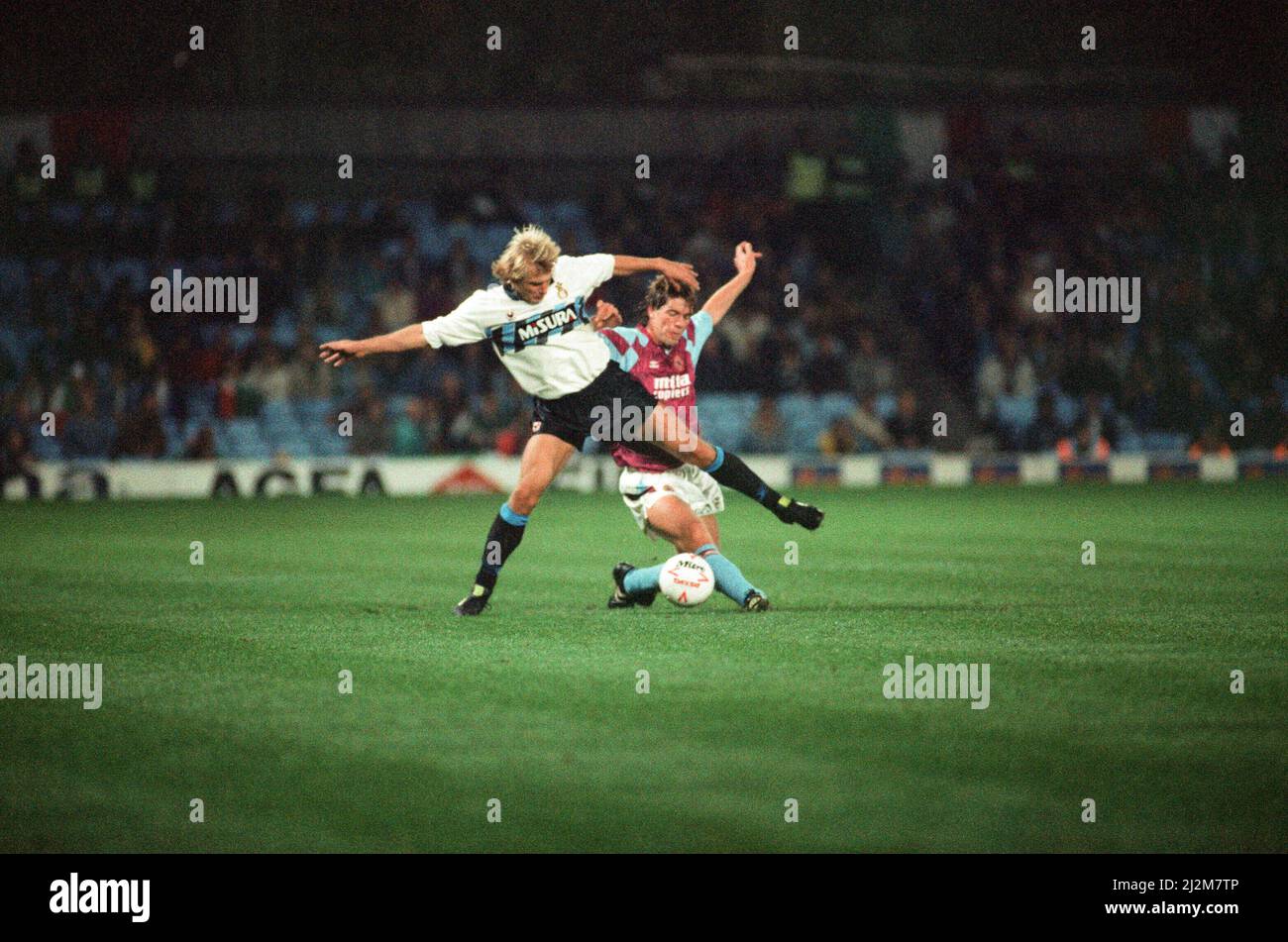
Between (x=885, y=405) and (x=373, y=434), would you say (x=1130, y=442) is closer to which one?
(x=885, y=405)

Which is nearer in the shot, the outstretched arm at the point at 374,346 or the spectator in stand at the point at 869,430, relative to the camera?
the outstretched arm at the point at 374,346

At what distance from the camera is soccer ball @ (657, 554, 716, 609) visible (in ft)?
34.2

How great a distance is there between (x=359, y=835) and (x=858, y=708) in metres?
2.59

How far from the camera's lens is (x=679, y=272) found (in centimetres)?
1048

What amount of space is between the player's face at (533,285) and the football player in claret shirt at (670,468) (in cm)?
78

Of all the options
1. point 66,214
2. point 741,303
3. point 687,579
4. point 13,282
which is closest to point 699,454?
point 687,579

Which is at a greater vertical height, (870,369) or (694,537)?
(870,369)

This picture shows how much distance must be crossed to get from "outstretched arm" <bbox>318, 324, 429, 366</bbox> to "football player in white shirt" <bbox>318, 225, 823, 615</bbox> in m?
0.01

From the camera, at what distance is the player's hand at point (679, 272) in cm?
1033

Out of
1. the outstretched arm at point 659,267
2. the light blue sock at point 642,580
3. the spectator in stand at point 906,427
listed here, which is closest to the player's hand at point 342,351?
the outstretched arm at point 659,267

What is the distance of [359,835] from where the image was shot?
568 centimetres

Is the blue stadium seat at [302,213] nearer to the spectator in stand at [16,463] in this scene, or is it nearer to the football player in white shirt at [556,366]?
the spectator in stand at [16,463]

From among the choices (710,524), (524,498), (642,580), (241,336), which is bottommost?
(642,580)

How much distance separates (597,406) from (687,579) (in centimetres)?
110
